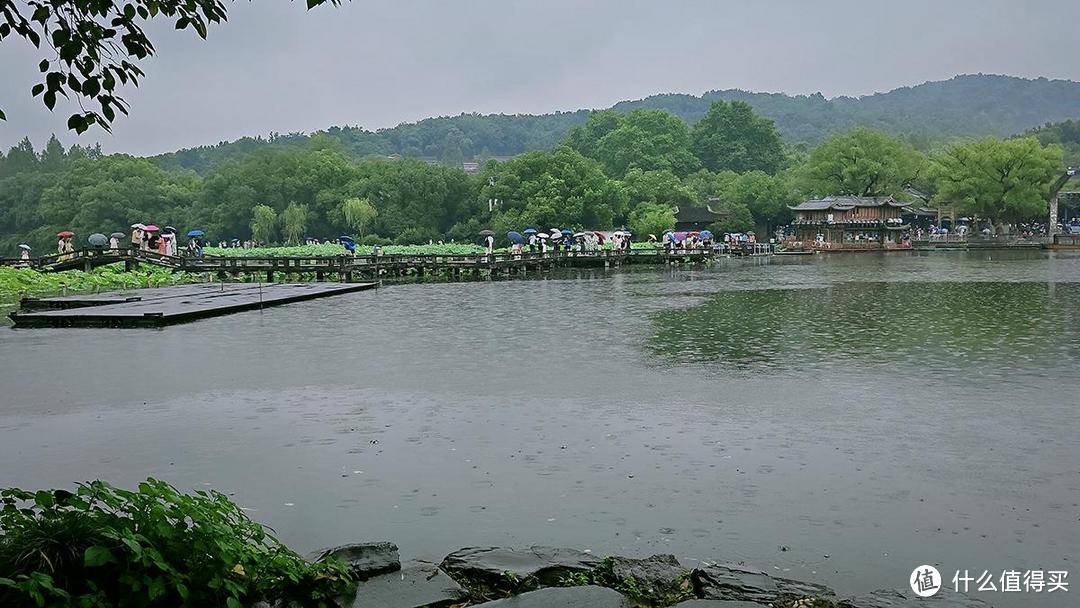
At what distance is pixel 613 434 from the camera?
28.6 ft

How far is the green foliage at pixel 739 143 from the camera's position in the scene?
110 m

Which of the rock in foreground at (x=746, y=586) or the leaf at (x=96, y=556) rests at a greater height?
the leaf at (x=96, y=556)

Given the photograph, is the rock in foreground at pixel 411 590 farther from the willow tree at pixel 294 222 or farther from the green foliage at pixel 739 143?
the green foliage at pixel 739 143

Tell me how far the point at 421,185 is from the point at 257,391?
56.9 meters

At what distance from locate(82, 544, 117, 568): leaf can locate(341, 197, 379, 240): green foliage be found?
207 ft

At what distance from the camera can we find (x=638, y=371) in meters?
12.7

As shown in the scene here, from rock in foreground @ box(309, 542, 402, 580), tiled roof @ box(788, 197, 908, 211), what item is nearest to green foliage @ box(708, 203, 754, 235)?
tiled roof @ box(788, 197, 908, 211)

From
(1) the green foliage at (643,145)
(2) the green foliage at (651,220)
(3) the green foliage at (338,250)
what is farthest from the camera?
(1) the green foliage at (643,145)

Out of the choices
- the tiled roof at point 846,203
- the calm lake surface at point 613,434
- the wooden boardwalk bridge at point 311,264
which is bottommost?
the calm lake surface at point 613,434

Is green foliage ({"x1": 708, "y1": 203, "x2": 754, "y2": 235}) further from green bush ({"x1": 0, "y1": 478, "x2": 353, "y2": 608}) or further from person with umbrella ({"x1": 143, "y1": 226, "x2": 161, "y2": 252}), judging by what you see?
green bush ({"x1": 0, "y1": 478, "x2": 353, "y2": 608})

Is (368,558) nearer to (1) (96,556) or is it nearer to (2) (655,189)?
(1) (96,556)

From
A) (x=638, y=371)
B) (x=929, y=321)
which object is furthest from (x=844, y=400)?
(x=929, y=321)

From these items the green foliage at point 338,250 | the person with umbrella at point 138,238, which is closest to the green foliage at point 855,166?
the green foliage at point 338,250

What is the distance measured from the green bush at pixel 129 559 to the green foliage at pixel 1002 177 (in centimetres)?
8147
